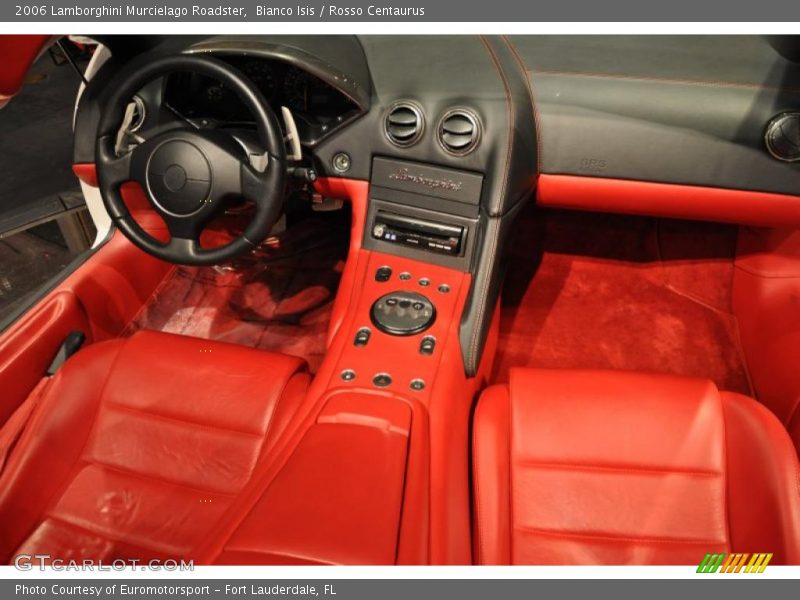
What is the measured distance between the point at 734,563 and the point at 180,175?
1.39 m

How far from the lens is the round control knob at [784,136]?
153 cm

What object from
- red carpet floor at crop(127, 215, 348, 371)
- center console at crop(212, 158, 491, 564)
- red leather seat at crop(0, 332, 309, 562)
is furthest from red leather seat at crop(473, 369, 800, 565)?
red carpet floor at crop(127, 215, 348, 371)

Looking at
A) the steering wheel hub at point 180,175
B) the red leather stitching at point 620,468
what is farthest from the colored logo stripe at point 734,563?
the steering wheel hub at point 180,175

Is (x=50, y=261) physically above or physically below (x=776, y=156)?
below

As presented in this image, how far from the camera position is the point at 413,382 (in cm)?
134

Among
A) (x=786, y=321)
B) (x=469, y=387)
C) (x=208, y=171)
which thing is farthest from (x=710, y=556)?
(x=208, y=171)

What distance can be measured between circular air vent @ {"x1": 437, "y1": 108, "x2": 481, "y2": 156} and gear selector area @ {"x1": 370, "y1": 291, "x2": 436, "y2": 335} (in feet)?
1.32

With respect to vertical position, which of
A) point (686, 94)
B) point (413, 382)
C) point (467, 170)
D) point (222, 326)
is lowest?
point (222, 326)

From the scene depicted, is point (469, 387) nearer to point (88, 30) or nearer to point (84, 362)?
point (84, 362)

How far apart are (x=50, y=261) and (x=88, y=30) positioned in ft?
3.35

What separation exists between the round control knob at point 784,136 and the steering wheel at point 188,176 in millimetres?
1231

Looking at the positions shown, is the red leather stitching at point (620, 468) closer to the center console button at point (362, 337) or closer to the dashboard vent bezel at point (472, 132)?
the center console button at point (362, 337)

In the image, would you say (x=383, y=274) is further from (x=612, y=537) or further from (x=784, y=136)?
(x=784, y=136)

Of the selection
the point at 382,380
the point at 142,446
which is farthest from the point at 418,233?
the point at 142,446
